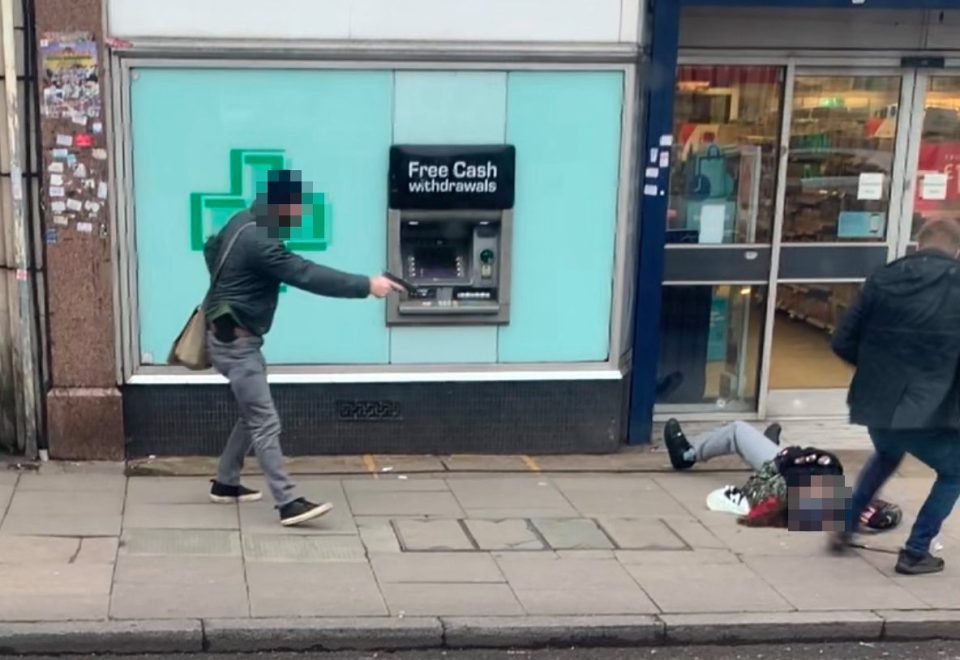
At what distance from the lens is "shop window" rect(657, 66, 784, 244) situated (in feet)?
25.1

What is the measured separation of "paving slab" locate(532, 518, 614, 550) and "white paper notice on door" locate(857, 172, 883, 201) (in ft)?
11.3

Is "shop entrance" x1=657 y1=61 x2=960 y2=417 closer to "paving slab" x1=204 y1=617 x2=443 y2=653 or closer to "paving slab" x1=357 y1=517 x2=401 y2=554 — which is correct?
"paving slab" x1=357 y1=517 x2=401 y2=554

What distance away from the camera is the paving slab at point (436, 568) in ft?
17.1

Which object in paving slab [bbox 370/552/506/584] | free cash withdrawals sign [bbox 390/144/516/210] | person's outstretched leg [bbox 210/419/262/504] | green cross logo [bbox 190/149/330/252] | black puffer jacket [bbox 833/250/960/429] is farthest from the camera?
free cash withdrawals sign [bbox 390/144/516/210]

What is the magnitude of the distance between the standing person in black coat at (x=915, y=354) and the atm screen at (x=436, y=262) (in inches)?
94.7

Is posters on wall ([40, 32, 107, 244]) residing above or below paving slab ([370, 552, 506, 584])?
above

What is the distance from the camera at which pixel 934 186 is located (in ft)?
26.9

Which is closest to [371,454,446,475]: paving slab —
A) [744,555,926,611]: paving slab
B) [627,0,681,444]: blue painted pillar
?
[627,0,681,444]: blue painted pillar

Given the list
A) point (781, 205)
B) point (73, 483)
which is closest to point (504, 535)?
point (73, 483)

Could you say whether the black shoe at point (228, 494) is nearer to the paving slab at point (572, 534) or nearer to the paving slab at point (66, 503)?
the paving slab at point (66, 503)

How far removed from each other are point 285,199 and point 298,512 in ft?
4.98

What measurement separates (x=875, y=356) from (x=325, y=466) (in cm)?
316

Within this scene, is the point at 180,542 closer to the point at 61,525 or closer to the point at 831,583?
the point at 61,525

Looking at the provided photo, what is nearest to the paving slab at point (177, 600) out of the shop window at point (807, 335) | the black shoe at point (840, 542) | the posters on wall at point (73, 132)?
the posters on wall at point (73, 132)
